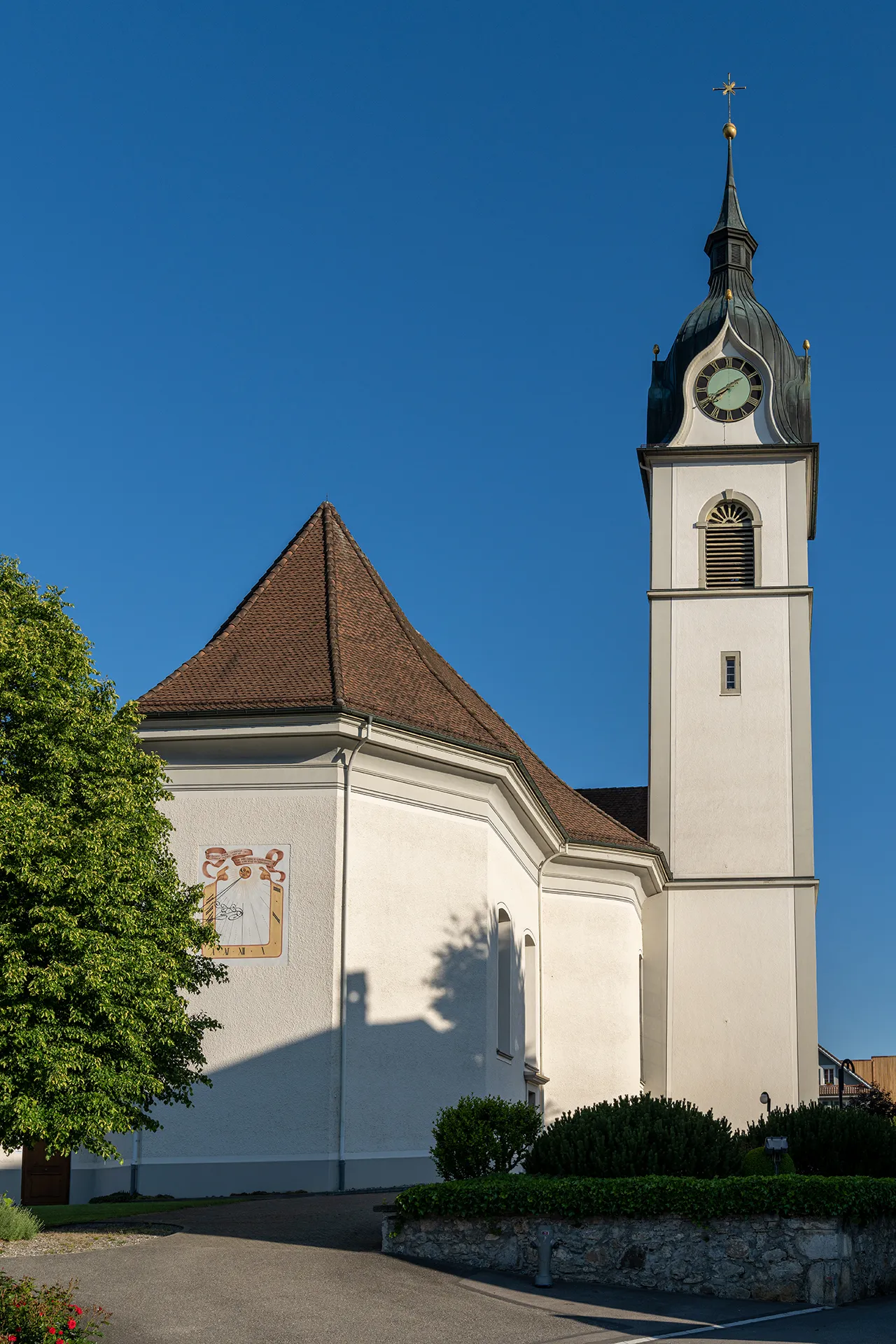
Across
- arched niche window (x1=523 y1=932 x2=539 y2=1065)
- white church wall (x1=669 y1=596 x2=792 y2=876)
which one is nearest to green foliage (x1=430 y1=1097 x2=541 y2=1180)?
arched niche window (x1=523 y1=932 x2=539 y2=1065)

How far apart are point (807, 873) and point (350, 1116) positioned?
15.6 meters

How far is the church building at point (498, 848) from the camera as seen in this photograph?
73.5ft

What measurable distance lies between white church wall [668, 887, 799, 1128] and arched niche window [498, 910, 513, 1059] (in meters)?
7.91

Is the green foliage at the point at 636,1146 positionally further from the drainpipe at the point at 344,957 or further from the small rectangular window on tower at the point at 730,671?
the small rectangular window on tower at the point at 730,671

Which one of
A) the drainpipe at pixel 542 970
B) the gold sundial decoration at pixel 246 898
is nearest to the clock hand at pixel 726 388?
the drainpipe at pixel 542 970

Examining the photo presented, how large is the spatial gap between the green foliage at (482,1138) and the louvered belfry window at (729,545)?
21.1 m

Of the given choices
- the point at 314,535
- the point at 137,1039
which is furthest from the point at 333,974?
the point at 314,535

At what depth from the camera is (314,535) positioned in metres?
28.3

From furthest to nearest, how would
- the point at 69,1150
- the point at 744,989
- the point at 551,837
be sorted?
1. the point at 744,989
2. the point at 551,837
3. the point at 69,1150

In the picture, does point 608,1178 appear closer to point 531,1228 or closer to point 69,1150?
point 531,1228

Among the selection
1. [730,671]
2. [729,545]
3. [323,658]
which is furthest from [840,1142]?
[729,545]

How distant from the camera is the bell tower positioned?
33719 mm

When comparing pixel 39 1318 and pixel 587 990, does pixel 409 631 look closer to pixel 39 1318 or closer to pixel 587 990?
pixel 587 990

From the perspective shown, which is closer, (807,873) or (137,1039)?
(137,1039)
